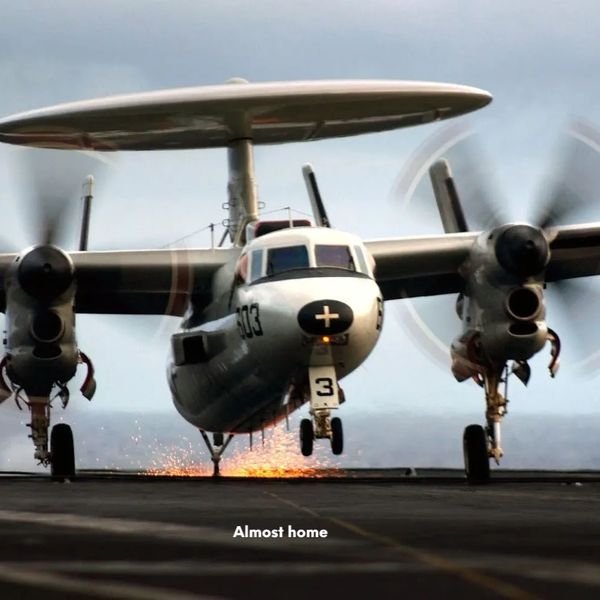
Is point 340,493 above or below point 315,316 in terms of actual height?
below

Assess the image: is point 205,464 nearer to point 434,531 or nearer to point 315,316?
point 315,316

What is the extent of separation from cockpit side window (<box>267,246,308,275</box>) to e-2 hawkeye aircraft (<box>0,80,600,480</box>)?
1.1 inches

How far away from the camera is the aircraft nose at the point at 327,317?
20844mm

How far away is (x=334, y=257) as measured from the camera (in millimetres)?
22516

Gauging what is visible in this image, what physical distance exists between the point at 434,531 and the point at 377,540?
1102mm

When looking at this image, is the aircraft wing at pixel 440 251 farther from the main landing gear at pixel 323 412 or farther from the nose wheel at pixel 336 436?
the nose wheel at pixel 336 436

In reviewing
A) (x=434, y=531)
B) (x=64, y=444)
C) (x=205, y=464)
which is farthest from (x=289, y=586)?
(x=205, y=464)

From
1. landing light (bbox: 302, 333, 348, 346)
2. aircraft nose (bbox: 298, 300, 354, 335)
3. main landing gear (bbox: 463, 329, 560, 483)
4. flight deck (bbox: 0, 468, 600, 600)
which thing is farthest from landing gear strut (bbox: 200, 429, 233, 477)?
flight deck (bbox: 0, 468, 600, 600)

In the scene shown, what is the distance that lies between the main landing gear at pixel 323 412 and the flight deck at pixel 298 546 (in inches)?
147

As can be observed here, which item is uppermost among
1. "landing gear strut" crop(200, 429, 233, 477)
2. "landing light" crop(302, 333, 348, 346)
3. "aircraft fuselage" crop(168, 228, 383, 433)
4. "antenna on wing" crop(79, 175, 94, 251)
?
"antenna on wing" crop(79, 175, 94, 251)

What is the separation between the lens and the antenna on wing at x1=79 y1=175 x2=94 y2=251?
30734 millimetres

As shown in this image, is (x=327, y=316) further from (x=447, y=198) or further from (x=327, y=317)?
(x=447, y=198)

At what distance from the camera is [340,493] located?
18.1 meters

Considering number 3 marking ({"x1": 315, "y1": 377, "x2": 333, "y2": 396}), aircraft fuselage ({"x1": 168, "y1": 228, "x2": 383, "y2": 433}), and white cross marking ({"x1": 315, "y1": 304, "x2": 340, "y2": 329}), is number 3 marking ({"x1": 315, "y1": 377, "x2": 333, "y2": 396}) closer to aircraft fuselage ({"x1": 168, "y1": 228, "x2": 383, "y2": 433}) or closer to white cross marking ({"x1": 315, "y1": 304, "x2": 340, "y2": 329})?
aircraft fuselage ({"x1": 168, "y1": 228, "x2": 383, "y2": 433})
